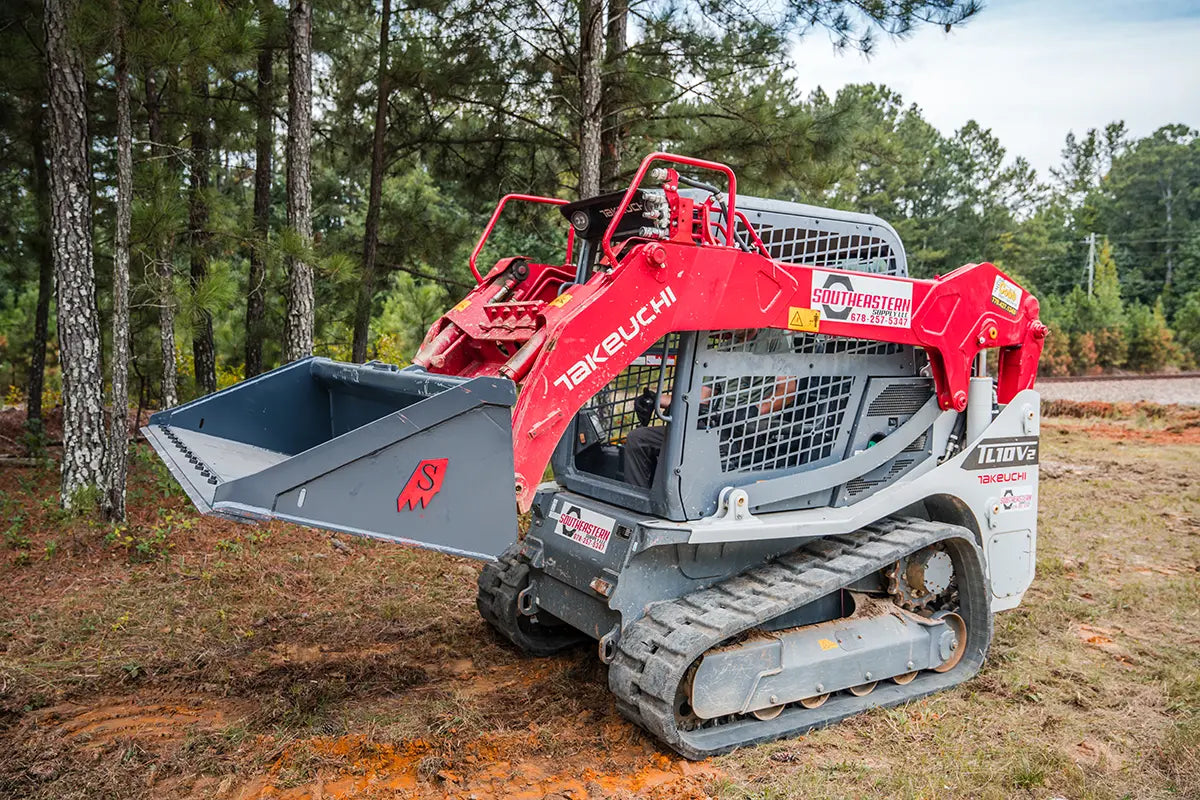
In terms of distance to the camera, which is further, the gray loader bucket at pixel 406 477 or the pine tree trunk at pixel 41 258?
the pine tree trunk at pixel 41 258

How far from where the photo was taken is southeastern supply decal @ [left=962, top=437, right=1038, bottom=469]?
202 inches

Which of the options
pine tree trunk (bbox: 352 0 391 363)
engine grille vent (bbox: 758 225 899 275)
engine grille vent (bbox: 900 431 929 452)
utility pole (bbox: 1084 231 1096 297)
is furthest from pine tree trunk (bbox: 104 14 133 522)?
utility pole (bbox: 1084 231 1096 297)

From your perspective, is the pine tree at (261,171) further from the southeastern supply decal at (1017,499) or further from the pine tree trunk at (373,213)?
the southeastern supply decal at (1017,499)

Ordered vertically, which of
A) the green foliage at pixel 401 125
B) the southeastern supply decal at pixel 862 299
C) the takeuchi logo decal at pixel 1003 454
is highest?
the green foliage at pixel 401 125

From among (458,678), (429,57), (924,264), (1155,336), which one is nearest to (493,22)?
(429,57)

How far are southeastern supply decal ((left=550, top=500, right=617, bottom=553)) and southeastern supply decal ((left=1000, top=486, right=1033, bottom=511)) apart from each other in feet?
8.22

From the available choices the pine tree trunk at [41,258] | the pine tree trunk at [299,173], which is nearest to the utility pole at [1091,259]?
the pine tree trunk at [299,173]

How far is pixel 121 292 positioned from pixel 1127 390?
22532 millimetres

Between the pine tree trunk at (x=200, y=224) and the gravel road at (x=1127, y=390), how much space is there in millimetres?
17405

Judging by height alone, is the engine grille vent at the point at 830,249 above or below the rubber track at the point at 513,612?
above

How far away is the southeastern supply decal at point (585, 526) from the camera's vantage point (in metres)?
4.41

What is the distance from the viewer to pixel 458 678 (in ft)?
16.2

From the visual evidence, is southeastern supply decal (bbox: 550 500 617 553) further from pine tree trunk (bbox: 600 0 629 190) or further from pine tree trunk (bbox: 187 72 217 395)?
pine tree trunk (bbox: 600 0 629 190)

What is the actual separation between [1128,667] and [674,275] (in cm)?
377
